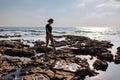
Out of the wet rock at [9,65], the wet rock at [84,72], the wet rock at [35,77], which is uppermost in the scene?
the wet rock at [35,77]

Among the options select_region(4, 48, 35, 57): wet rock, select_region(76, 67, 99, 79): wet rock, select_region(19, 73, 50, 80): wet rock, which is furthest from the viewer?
select_region(4, 48, 35, 57): wet rock

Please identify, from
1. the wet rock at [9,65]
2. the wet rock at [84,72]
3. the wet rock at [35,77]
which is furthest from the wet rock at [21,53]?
the wet rock at [35,77]

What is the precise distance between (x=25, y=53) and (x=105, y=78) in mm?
9581

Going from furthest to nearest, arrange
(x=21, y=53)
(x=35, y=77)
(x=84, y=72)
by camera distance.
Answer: (x=21, y=53) < (x=84, y=72) < (x=35, y=77)

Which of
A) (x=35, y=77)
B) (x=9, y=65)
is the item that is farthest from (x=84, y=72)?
(x=9, y=65)

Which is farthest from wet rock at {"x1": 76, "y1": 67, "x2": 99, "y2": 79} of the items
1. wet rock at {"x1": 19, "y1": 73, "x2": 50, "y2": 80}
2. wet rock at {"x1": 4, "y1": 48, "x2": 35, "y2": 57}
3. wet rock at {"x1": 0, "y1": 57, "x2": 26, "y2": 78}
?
wet rock at {"x1": 4, "y1": 48, "x2": 35, "y2": 57}

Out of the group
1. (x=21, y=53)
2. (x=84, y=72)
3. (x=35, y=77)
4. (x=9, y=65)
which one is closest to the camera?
(x=35, y=77)

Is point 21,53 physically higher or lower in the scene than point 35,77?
lower

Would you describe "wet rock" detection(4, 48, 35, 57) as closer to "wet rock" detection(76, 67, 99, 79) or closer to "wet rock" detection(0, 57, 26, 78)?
"wet rock" detection(0, 57, 26, 78)

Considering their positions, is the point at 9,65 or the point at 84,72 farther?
the point at 9,65

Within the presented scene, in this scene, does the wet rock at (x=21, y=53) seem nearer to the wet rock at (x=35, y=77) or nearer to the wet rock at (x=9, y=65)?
the wet rock at (x=9, y=65)

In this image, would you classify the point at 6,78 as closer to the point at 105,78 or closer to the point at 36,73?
the point at 36,73

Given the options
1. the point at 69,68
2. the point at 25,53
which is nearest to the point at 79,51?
the point at 25,53

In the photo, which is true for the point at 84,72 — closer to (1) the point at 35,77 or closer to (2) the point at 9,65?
(1) the point at 35,77
